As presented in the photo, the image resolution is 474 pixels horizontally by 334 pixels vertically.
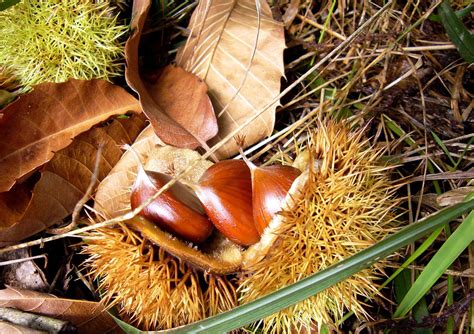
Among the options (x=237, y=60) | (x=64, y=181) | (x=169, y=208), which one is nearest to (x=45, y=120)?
(x=64, y=181)

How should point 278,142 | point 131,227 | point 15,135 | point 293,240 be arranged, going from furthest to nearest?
point 278,142 < point 15,135 < point 131,227 < point 293,240

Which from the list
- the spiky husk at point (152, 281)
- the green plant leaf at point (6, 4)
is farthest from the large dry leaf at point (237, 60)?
the green plant leaf at point (6, 4)

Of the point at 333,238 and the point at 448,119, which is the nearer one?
the point at 333,238

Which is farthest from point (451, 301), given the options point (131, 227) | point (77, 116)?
point (77, 116)

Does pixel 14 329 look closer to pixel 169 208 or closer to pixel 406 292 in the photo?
pixel 169 208

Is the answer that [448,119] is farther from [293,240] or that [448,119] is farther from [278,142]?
[293,240]

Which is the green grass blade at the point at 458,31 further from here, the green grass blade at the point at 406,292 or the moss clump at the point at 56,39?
the moss clump at the point at 56,39

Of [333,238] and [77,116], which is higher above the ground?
[77,116]
